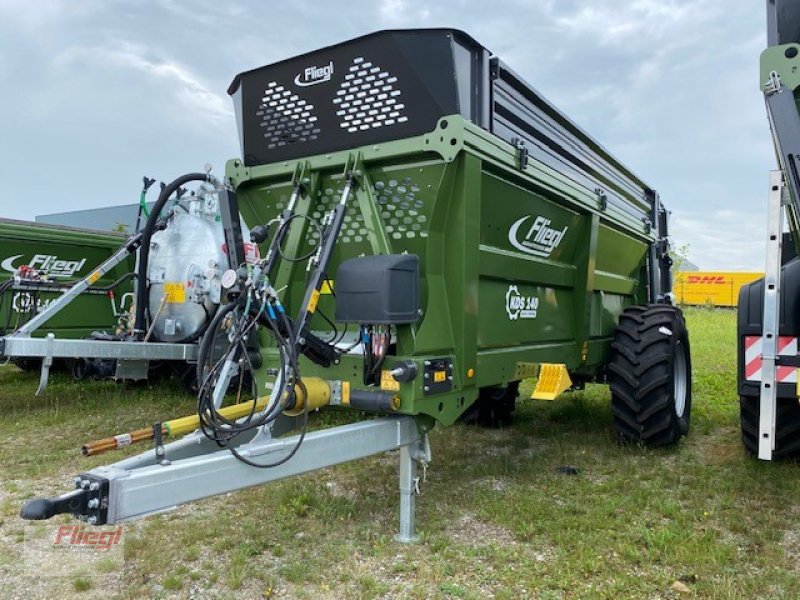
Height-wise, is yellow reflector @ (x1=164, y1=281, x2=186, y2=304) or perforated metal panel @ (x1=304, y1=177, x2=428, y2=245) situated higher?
perforated metal panel @ (x1=304, y1=177, x2=428, y2=245)

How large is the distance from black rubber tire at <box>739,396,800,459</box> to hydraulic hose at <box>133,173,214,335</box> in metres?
4.05

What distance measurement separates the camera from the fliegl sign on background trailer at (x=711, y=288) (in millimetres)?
28109

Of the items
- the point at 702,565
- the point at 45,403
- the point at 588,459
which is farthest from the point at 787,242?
the point at 45,403

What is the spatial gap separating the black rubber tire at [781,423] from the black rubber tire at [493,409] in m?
1.82

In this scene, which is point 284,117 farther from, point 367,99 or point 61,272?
point 61,272

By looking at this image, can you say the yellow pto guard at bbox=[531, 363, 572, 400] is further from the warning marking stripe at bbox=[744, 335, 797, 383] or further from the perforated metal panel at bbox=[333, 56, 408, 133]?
the perforated metal panel at bbox=[333, 56, 408, 133]

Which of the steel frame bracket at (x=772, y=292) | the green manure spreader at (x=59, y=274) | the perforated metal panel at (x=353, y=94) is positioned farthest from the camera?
the green manure spreader at (x=59, y=274)

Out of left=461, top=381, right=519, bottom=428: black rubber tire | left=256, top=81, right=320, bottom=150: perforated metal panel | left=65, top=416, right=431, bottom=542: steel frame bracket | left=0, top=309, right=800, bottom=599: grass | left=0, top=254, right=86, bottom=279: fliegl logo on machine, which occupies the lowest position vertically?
left=0, top=309, right=800, bottom=599: grass

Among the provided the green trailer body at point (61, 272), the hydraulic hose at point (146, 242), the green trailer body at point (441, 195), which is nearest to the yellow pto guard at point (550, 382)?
the green trailer body at point (441, 195)

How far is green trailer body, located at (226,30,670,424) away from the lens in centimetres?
320

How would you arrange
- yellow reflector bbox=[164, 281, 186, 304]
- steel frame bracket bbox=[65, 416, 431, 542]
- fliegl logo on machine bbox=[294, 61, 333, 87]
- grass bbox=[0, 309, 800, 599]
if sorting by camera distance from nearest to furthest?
steel frame bracket bbox=[65, 416, 431, 542], grass bbox=[0, 309, 800, 599], fliegl logo on machine bbox=[294, 61, 333, 87], yellow reflector bbox=[164, 281, 186, 304]

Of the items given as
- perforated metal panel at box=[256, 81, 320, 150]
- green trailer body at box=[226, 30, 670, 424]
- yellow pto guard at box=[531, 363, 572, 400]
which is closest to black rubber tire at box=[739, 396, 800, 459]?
green trailer body at box=[226, 30, 670, 424]

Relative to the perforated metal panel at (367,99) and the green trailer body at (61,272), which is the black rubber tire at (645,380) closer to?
the perforated metal panel at (367,99)

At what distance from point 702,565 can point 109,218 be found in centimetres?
2669
